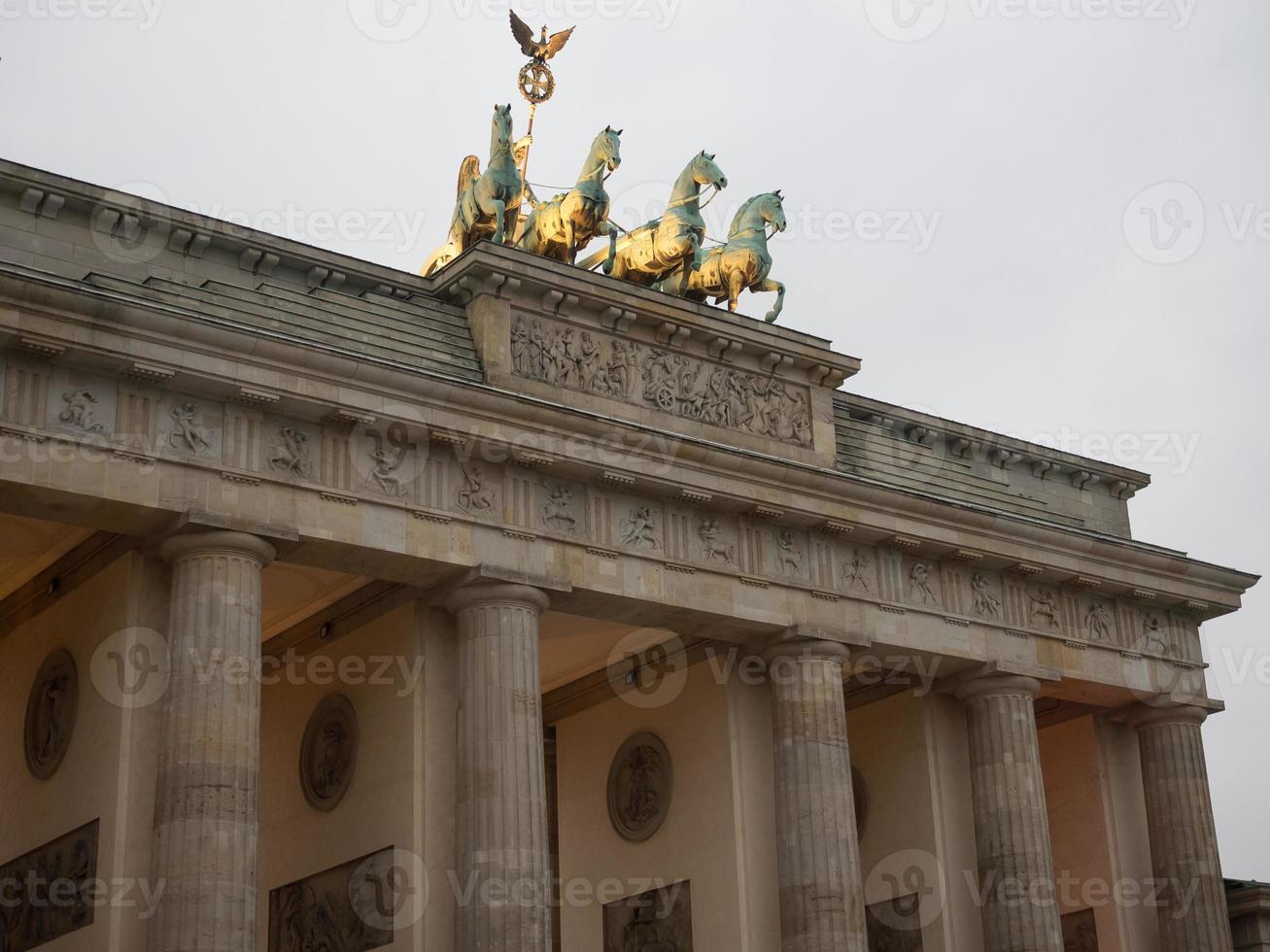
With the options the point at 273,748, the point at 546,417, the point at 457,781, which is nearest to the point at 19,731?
the point at 273,748

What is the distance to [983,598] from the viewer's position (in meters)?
31.0

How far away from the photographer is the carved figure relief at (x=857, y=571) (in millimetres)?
29422

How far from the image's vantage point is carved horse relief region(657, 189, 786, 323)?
3077 centimetres

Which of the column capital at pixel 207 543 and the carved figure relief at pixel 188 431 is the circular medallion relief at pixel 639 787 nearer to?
the column capital at pixel 207 543

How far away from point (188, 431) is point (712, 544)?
8158 mm

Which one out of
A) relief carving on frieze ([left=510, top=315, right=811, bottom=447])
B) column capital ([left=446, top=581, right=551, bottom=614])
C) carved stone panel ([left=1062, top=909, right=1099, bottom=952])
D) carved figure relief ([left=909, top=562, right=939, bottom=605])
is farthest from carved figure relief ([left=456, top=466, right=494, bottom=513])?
carved stone panel ([left=1062, top=909, right=1099, bottom=952])

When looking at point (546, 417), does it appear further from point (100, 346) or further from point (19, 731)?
point (19, 731)

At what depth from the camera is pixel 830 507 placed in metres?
28.9

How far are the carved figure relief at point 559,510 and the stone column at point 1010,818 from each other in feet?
26.8

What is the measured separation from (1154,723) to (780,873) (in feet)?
28.7

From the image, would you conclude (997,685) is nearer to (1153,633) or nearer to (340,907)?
(1153,633)

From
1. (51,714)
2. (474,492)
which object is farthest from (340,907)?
(474,492)
